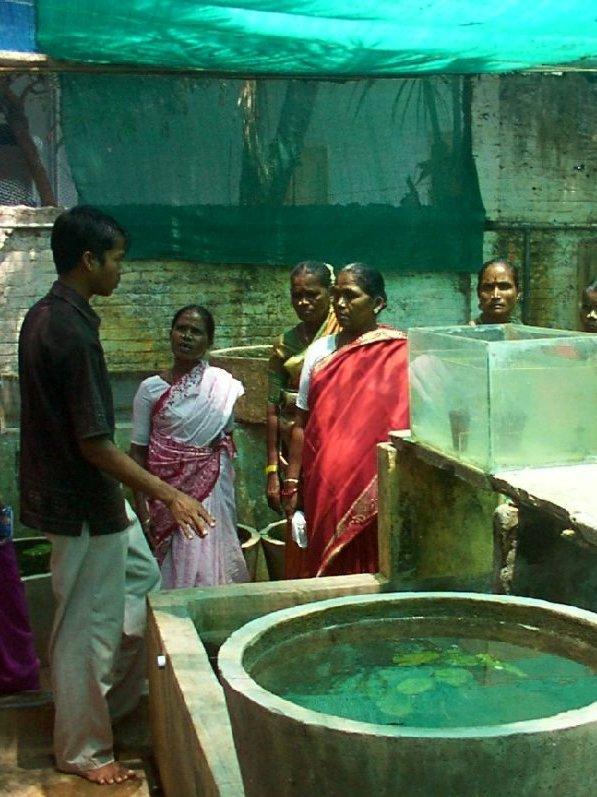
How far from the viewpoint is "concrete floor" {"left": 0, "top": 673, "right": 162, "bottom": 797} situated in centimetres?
358

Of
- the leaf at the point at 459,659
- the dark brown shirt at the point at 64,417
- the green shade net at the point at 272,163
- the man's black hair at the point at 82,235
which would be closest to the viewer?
the leaf at the point at 459,659

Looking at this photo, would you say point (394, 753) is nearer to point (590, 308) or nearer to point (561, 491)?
point (561, 491)

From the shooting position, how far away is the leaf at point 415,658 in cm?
213

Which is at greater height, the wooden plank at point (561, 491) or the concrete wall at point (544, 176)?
the concrete wall at point (544, 176)

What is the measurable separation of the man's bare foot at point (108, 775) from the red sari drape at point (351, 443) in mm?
1017

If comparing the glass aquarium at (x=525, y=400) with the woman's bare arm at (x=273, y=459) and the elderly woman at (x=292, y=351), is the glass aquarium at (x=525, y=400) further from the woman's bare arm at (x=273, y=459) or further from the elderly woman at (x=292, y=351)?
the woman's bare arm at (x=273, y=459)

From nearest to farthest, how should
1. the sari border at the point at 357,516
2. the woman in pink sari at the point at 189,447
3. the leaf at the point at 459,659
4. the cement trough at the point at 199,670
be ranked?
the leaf at the point at 459,659 → the cement trough at the point at 199,670 → the sari border at the point at 357,516 → the woman in pink sari at the point at 189,447

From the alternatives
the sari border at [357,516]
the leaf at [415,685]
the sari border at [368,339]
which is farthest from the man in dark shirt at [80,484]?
the leaf at [415,685]

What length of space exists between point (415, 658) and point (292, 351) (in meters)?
3.22

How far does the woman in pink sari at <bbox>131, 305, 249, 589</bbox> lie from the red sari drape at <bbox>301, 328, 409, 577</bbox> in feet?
2.41

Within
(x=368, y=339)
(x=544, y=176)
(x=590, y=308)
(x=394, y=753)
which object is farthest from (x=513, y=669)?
(x=544, y=176)

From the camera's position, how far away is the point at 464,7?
5254 millimetres

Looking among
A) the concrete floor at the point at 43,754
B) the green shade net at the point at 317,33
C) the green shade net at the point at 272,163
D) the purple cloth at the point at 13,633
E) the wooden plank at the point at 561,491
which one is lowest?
the concrete floor at the point at 43,754

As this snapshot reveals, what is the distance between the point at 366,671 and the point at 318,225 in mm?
6135
